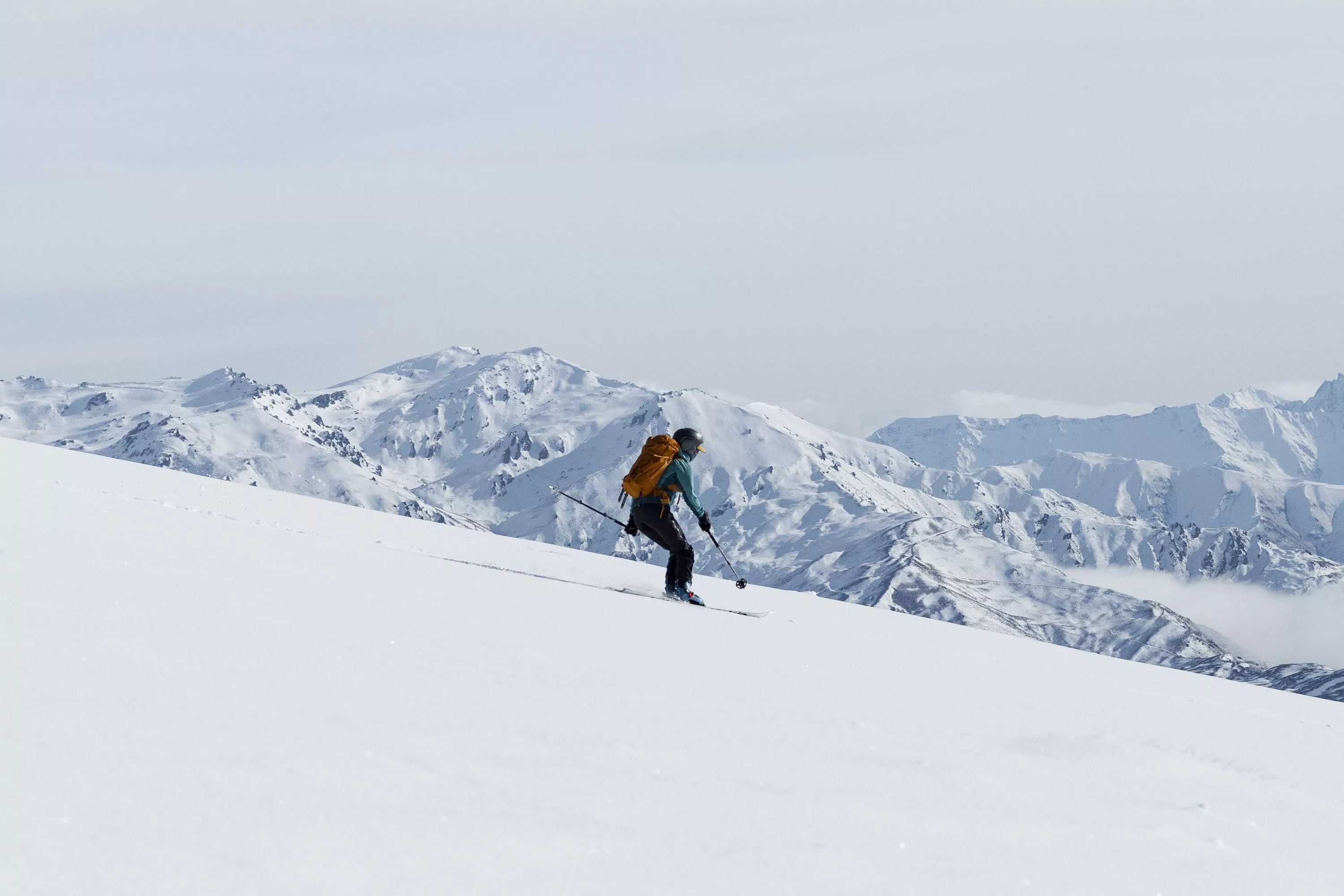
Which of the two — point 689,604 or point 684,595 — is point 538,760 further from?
point 684,595

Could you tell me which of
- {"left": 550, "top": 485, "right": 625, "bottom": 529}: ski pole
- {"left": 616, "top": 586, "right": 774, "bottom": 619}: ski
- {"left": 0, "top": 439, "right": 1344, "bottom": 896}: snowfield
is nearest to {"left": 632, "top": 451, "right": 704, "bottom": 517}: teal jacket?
{"left": 550, "top": 485, "right": 625, "bottom": 529}: ski pole

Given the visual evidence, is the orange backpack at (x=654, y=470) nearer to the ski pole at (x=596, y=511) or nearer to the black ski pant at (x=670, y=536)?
the black ski pant at (x=670, y=536)

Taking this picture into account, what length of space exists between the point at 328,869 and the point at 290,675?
2.52 meters

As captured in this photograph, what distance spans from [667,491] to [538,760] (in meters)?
11.8

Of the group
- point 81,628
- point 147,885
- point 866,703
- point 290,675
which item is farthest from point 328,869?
point 866,703

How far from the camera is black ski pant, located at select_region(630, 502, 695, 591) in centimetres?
1683

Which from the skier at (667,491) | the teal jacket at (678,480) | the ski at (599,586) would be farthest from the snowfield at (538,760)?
the teal jacket at (678,480)

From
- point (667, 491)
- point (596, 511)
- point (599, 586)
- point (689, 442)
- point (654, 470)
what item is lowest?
point (599, 586)

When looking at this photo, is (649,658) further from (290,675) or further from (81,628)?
(81,628)

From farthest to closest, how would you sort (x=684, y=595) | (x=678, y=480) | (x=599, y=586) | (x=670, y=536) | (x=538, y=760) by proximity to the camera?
(x=670, y=536) → (x=678, y=480) → (x=684, y=595) → (x=599, y=586) → (x=538, y=760)

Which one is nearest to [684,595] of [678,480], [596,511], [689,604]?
[689,604]

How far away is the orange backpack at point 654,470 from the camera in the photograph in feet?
57.4

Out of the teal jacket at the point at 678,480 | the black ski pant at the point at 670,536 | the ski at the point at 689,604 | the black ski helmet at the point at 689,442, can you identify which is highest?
the black ski helmet at the point at 689,442

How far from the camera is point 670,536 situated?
1759cm
